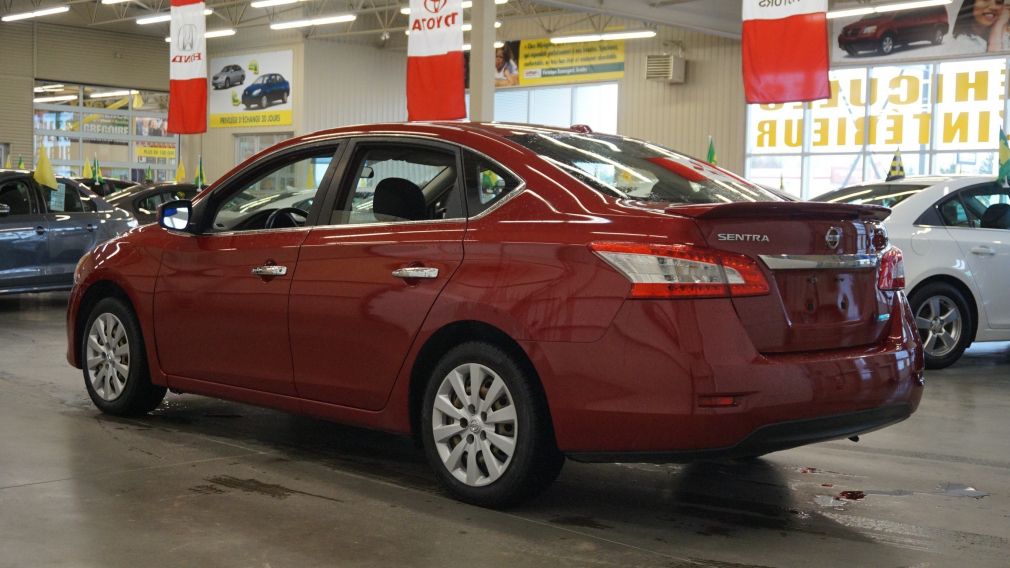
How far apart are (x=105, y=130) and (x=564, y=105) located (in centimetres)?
1494

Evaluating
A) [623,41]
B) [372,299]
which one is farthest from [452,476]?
[623,41]

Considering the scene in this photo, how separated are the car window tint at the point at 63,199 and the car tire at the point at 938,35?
18.9 m

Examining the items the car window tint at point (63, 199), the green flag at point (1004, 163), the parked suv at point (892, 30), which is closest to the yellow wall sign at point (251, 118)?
the parked suv at point (892, 30)

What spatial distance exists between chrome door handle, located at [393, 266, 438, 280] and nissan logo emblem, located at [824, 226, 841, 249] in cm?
143

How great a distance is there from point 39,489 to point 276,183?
6.80ft

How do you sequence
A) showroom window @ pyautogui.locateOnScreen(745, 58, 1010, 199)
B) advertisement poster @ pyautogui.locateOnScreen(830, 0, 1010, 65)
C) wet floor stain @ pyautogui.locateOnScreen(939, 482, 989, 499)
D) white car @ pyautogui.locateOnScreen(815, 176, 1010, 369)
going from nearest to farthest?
wet floor stain @ pyautogui.locateOnScreen(939, 482, 989, 499) → white car @ pyautogui.locateOnScreen(815, 176, 1010, 369) → advertisement poster @ pyautogui.locateOnScreen(830, 0, 1010, 65) → showroom window @ pyautogui.locateOnScreen(745, 58, 1010, 199)

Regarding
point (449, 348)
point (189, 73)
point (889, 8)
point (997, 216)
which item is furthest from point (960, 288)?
point (889, 8)

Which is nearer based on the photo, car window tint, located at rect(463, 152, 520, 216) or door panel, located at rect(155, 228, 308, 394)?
car window tint, located at rect(463, 152, 520, 216)

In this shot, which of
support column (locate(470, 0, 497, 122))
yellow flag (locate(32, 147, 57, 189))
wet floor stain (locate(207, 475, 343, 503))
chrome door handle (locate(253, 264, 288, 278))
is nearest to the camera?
wet floor stain (locate(207, 475, 343, 503))

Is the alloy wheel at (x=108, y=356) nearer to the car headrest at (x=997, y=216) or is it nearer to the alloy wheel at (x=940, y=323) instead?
the alloy wheel at (x=940, y=323)

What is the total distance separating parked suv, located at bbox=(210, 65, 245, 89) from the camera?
37281mm

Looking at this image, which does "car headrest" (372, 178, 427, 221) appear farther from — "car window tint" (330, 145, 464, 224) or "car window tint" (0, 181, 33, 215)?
"car window tint" (0, 181, 33, 215)

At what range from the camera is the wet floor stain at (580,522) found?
4184 millimetres

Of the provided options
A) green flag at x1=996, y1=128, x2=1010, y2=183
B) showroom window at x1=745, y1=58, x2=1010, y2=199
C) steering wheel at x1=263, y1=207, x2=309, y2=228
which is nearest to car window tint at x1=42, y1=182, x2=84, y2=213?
steering wheel at x1=263, y1=207, x2=309, y2=228
